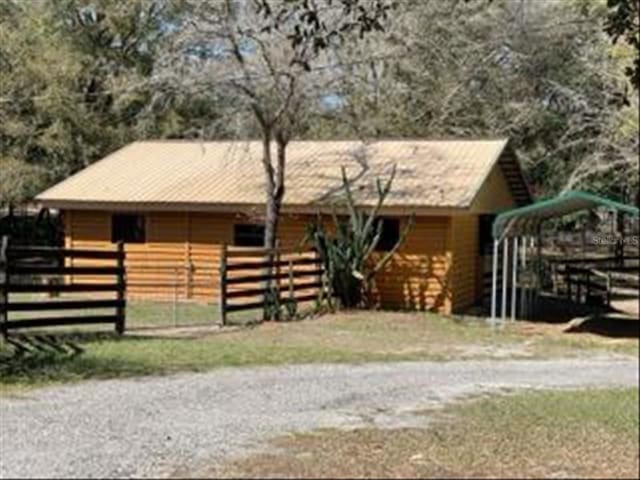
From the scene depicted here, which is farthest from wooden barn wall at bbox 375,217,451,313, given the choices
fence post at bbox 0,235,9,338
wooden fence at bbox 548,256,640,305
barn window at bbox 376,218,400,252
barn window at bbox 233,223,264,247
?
fence post at bbox 0,235,9,338

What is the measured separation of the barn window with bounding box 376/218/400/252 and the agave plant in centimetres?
71

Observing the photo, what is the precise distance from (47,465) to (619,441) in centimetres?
410

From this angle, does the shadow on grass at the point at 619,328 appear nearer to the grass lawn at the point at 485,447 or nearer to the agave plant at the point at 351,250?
the grass lawn at the point at 485,447

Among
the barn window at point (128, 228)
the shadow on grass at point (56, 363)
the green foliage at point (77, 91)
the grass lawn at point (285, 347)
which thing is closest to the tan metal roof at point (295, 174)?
the barn window at point (128, 228)

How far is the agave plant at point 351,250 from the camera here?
2348 cm

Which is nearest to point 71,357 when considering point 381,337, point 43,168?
point 381,337

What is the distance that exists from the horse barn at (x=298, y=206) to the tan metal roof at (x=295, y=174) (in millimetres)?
31

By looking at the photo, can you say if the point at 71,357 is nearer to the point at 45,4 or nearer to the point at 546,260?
the point at 546,260

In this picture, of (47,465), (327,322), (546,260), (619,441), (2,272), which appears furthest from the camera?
(546,260)

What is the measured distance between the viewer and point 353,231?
77.8ft

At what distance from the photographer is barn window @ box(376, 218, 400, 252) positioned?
25.3m

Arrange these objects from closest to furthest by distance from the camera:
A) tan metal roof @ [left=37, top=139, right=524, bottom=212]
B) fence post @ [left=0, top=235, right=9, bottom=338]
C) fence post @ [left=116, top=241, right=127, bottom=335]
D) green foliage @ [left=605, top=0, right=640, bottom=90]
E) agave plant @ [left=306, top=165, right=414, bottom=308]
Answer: green foliage @ [left=605, top=0, right=640, bottom=90]
fence post @ [left=0, top=235, right=9, bottom=338]
fence post @ [left=116, top=241, right=127, bottom=335]
agave plant @ [left=306, top=165, right=414, bottom=308]
tan metal roof @ [left=37, top=139, right=524, bottom=212]

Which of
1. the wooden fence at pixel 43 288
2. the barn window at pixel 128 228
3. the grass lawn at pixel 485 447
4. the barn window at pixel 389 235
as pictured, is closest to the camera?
the grass lawn at pixel 485 447

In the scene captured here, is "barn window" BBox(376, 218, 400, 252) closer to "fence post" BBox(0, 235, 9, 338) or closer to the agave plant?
the agave plant
